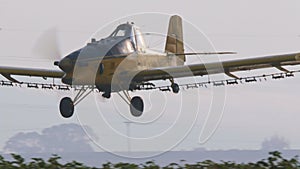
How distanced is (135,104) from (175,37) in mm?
7375

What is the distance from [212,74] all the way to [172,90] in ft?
5.07

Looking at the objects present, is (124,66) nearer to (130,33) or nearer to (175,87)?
(130,33)

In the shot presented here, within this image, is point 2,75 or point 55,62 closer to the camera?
point 55,62

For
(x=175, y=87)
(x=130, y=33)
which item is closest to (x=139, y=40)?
(x=130, y=33)

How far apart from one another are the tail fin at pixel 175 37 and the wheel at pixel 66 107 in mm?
7027

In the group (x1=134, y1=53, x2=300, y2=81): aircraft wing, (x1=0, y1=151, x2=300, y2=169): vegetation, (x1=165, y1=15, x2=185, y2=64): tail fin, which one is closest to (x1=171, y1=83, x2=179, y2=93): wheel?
(x1=134, y1=53, x2=300, y2=81): aircraft wing

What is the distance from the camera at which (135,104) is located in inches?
1131

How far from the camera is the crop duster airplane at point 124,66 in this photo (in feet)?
86.1

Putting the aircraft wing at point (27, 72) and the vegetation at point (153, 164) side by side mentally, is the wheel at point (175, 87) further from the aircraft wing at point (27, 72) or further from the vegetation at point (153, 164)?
the vegetation at point (153, 164)

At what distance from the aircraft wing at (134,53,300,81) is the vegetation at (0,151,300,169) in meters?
15.7

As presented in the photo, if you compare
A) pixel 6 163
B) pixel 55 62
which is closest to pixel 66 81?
pixel 55 62

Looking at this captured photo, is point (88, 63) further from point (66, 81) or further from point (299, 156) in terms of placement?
point (299, 156)

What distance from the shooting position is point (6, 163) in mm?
9555

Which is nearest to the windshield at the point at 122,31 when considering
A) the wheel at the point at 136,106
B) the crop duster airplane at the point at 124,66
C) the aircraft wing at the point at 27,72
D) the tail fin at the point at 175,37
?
the crop duster airplane at the point at 124,66
